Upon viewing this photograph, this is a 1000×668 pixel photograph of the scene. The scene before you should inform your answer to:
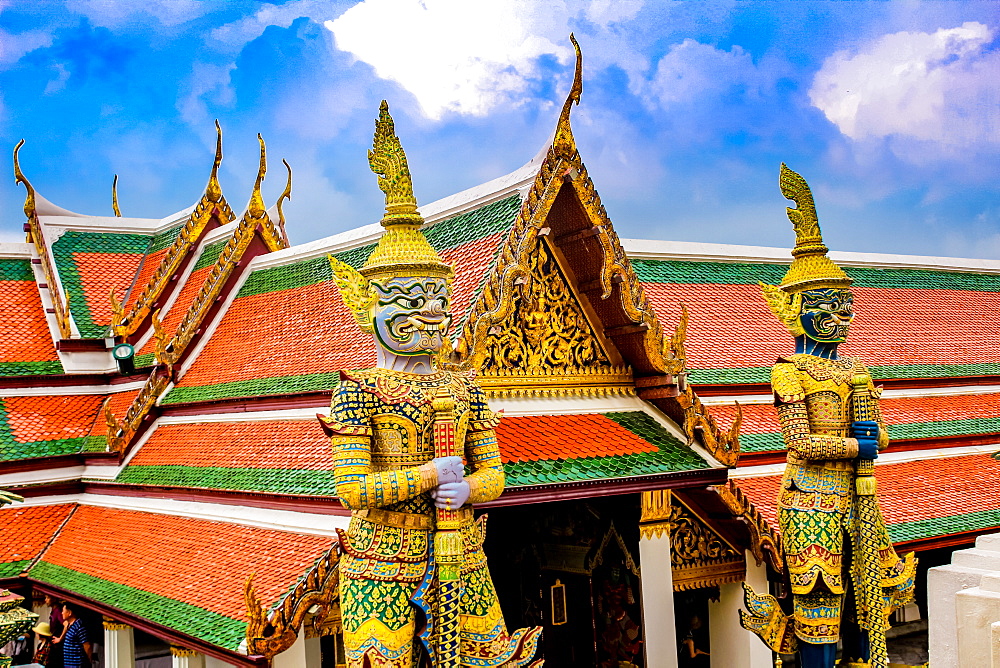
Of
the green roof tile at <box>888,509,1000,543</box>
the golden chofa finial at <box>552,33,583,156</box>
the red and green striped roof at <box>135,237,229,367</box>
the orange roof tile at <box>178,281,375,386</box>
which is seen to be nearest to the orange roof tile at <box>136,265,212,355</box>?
the red and green striped roof at <box>135,237,229,367</box>

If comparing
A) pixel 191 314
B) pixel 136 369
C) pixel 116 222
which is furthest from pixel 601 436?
pixel 116 222

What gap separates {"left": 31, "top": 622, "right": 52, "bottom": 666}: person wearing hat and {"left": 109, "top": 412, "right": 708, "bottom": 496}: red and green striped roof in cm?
148

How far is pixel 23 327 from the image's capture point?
429 inches

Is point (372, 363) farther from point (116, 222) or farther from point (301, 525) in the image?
point (116, 222)

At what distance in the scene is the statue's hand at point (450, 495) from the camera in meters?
5.27

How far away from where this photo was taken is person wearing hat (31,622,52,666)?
28.8 feet

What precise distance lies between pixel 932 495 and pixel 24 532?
774cm

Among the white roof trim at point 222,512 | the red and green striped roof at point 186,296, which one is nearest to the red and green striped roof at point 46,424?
the white roof trim at point 222,512

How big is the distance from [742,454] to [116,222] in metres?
7.55

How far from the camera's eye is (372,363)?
720cm

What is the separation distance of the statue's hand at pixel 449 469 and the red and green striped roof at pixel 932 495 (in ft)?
11.5

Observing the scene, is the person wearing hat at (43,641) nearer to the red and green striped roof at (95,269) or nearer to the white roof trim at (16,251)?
the red and green striped roof at (95,269)

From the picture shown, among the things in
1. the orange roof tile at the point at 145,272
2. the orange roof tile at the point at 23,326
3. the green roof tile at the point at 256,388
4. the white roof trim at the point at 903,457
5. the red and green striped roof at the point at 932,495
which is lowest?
the red and green striped roof at the point at 932,495

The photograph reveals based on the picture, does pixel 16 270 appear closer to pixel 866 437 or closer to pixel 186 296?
pixel 186 296
